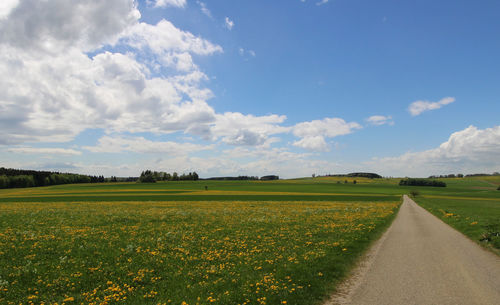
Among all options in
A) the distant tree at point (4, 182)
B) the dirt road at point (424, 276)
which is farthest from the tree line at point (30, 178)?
the dirt road at point (424, 276)

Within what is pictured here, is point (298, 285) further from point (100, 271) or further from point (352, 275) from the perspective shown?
point (100, 271)

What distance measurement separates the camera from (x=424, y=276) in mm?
11062

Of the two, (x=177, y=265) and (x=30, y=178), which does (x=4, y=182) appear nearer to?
(x=30, y=178)

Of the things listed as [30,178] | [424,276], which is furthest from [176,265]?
[30,178]

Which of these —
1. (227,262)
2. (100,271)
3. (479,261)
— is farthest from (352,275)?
(100,271)

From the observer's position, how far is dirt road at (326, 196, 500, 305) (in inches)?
350

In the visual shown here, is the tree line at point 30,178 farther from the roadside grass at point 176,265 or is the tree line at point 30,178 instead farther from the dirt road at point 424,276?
the dirt road at point 424,276

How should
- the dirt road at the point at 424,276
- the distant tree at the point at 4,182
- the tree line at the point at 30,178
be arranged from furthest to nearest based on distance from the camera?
the tree line at the point at 30,178 → the distant tree at the point at 4,182 → the dirt road at the point at 424,276

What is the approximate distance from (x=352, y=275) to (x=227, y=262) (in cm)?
562

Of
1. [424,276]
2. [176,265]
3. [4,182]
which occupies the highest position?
[424,276]

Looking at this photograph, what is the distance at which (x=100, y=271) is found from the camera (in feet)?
38.0

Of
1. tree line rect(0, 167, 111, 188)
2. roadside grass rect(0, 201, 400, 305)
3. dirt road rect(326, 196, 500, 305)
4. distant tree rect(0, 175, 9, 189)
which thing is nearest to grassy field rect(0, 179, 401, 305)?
roadside grass rect(0, 201, 400, 305)

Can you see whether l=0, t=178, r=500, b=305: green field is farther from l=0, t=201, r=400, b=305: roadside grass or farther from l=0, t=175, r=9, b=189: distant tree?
l=0, t=175, r=9, b=189: distant tree

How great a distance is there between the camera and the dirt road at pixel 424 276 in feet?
29.2
